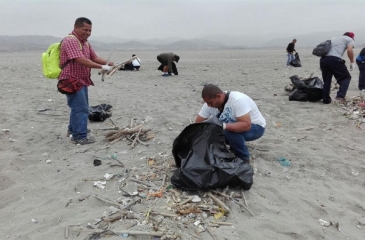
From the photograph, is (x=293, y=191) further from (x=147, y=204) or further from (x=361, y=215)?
(x=147, y=204)

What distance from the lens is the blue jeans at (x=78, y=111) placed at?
472 cm

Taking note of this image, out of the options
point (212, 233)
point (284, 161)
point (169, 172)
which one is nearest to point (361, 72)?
point (284, 161)

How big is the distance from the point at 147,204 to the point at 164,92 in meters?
6.26

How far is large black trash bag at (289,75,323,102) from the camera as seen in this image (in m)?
7.47

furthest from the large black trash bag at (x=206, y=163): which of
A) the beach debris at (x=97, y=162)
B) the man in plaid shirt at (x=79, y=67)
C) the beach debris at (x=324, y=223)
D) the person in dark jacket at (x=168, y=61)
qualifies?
the person in dark jacket at (x=168, y=61)

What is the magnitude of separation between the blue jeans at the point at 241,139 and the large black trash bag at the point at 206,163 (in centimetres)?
37

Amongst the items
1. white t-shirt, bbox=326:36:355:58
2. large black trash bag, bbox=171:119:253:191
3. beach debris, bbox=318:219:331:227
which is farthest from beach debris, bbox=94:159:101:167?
white t-shirt, bbox=326:36:355:58

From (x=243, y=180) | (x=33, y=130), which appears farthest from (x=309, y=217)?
(x=33, y=130)

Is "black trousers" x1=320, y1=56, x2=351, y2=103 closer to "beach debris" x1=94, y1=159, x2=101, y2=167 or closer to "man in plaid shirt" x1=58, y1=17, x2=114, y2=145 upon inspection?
"man in plaid shirt" x1=58, y1=17, x2=114, y2=145

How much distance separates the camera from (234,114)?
385 centimetres

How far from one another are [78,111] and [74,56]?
824mm

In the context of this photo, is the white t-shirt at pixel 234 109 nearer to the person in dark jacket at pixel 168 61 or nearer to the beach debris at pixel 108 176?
the beach debris at pixel 108 176

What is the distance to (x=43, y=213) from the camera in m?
3.17

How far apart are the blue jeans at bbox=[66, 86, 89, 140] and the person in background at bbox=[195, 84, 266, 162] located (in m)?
1.80
